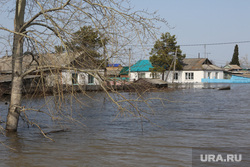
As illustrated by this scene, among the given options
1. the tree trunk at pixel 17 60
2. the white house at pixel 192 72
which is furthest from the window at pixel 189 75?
the tree trunk at pixel 17 60

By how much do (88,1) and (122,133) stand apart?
4786 millimetres

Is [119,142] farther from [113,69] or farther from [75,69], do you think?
[75,69]

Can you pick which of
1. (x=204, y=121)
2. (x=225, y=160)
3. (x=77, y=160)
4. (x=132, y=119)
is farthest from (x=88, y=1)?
(x=204, y=121)

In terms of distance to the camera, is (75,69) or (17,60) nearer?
(75,69)

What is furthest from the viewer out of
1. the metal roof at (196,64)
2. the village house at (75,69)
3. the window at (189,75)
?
the window at (189,75)

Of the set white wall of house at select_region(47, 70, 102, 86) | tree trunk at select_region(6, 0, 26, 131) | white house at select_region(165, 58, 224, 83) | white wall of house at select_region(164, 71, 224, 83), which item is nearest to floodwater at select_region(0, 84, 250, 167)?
white wall of house at select_region(47, 70, 102, 86)

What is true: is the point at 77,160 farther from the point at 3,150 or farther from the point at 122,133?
the point at 122,133

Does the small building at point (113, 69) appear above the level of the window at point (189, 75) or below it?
below

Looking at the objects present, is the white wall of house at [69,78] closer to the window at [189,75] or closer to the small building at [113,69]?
the small building at [113,69]

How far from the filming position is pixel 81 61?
30.0ft

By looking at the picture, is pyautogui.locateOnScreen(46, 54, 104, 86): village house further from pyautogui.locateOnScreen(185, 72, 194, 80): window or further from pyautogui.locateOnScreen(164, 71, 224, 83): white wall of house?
pyautogui.locateOnScreen(185, 72, 194, 80): window

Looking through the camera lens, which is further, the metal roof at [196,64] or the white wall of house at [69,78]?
the metal roof at [196,64]

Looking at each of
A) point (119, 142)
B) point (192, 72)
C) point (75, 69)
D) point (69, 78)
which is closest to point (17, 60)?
point (69, 78)

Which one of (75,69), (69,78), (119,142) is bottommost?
(119,142)
